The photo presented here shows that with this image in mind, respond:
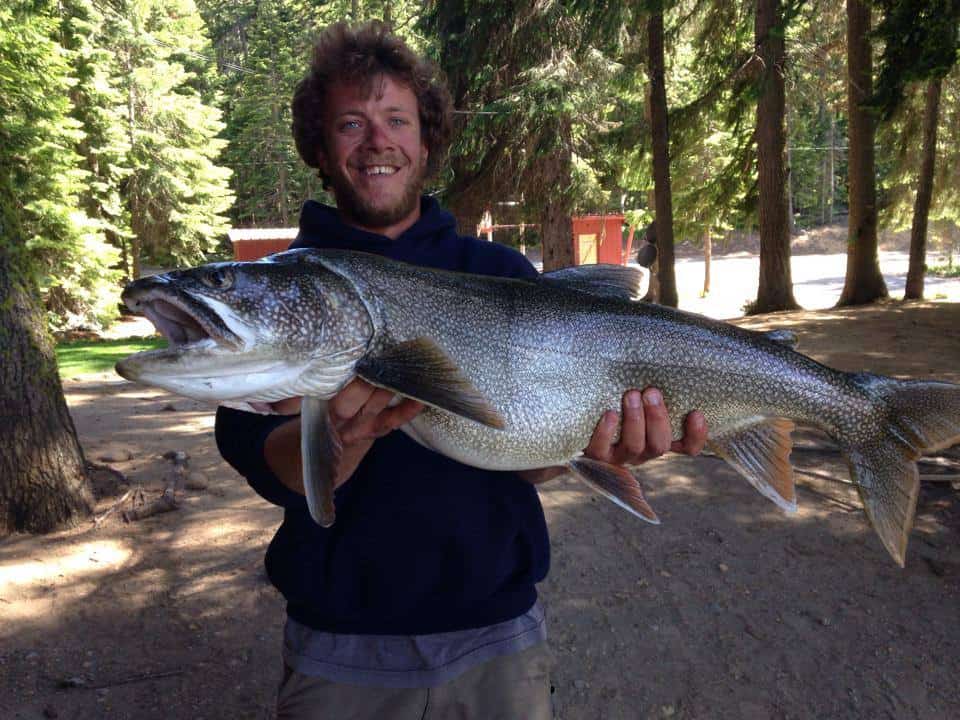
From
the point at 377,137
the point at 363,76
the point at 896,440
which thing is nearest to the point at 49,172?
the point at 363,76

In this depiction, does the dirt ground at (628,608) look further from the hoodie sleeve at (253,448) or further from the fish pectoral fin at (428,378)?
the fish pectoral fin at (428,378)

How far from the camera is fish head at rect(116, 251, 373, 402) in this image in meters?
2.06

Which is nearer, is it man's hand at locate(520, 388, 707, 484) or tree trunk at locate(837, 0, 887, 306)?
man's hand at locate(520, 388, 707, 484)

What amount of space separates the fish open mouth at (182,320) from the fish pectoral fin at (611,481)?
4.31ft

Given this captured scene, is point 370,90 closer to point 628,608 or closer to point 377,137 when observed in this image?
point 377,137

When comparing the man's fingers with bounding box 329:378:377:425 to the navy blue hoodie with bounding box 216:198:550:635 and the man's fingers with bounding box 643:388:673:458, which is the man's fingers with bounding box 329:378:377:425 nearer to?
the navy blue hoodie with bounding box 216:198:550:635

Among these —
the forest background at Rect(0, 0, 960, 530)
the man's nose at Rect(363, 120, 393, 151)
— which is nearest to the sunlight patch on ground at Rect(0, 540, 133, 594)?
the man's nose at Rect(363, 120, 393, 151)

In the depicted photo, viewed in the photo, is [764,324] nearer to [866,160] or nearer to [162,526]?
[866,160]

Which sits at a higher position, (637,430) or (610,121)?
(610,121)

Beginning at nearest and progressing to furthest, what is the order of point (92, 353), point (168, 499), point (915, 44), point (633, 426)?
1. point (633, 426)
2. point (168, 499)
3. point (915, 44)
4. point (92, 353)

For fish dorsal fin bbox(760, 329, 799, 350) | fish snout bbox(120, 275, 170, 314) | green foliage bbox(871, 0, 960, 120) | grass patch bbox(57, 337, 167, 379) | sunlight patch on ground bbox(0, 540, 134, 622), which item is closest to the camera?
fish snout bbox(120, 275, 170, 314)

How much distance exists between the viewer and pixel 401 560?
92.2 inches

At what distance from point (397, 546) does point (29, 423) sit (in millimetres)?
4382

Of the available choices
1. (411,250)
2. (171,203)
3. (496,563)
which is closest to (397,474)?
(496,563)
